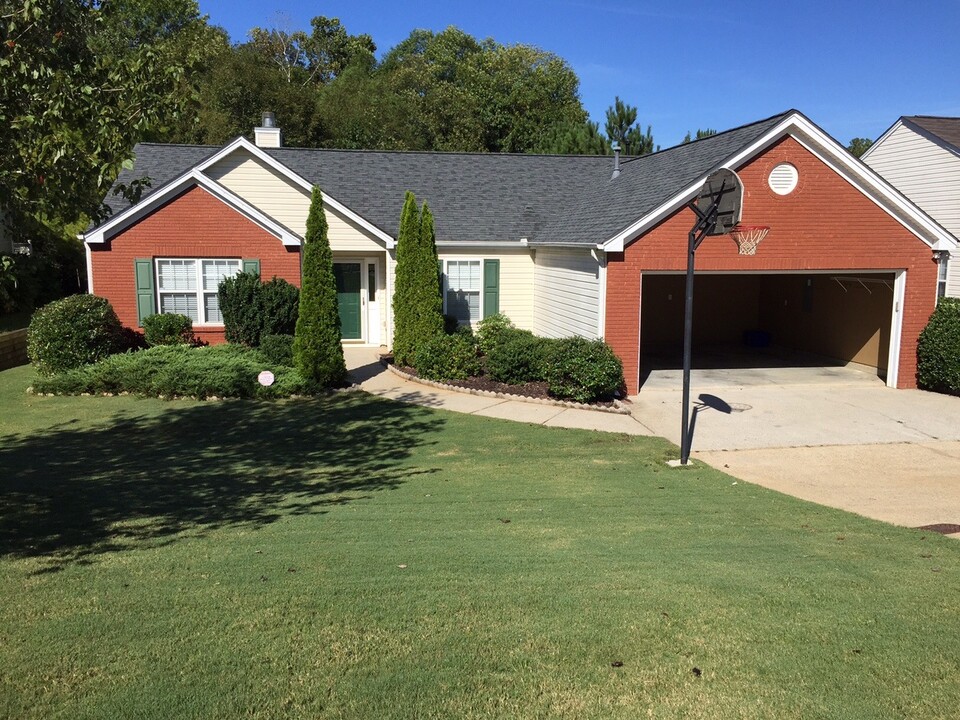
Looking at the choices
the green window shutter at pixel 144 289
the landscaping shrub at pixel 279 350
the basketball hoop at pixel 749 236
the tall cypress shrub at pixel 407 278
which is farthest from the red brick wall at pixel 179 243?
the basketball hoop at pixel 749 236

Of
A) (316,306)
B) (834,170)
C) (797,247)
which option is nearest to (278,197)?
(316,306)

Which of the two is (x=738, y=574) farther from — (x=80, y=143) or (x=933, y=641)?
(x=80, y=143)

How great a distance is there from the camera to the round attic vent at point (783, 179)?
16.1 metres

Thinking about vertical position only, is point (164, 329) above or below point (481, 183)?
below

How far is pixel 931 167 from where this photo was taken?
2261 cm

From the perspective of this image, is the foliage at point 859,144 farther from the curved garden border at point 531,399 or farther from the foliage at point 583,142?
the curved garden border at point 531,399

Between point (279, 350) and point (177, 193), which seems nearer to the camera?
point (279, 350)

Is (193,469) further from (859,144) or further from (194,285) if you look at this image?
(859,144)

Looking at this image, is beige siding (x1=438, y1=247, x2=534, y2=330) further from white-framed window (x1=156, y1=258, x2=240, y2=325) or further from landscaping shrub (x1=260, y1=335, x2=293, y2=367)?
landscaping shrub (x1=260, y1=335, x2=293, y2=367)

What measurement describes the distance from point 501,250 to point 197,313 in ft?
25.7

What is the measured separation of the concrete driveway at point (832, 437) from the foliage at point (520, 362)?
7.06 feet

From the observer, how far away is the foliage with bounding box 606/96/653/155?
116ft

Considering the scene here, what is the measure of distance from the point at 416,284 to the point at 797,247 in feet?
26.5

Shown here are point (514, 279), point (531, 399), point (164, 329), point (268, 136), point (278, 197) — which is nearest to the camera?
point (531, 399)
